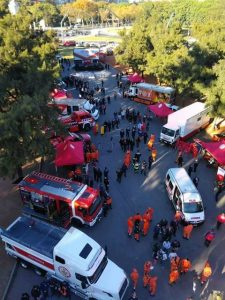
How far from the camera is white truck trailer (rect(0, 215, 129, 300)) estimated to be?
12.8 metres

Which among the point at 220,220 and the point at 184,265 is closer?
the point at 184,265

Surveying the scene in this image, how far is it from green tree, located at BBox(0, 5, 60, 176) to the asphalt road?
18.7 ft

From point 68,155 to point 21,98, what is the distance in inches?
213

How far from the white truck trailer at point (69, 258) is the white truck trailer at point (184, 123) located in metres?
14.0

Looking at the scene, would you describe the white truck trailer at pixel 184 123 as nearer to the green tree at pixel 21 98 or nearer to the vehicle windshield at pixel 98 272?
the green tree at pixel 21 98

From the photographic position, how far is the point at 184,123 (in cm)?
2545

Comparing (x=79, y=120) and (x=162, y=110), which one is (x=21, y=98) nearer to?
(x=79, y=120)

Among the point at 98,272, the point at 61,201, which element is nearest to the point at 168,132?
the point at 61,201

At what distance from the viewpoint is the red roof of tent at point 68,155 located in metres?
20.9

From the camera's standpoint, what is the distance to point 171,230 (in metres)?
16.2

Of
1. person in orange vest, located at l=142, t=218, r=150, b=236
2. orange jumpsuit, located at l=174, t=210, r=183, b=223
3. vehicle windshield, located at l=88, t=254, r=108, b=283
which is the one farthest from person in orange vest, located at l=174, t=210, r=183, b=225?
vehicle windshield, located at l=88, t=254, r=108, b=283

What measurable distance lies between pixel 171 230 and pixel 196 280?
2.83m

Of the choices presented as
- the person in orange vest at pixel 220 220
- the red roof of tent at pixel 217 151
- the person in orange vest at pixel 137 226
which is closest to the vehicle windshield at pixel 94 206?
the person in orange vest at pixel 137 226

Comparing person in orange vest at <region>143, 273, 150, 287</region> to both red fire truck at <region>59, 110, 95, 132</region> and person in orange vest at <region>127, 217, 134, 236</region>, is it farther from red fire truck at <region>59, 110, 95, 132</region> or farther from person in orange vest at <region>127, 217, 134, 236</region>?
red fire truck at <region>59, 110, 95, 132</region>
